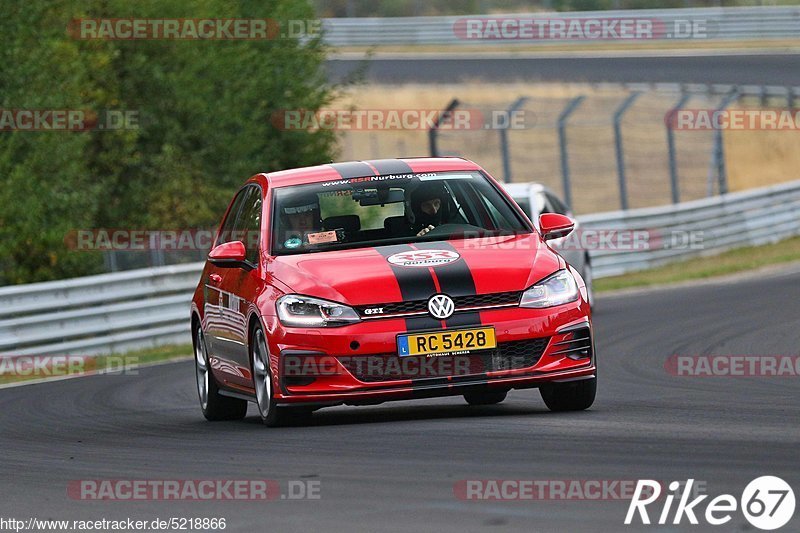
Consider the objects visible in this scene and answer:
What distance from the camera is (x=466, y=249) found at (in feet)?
31.2

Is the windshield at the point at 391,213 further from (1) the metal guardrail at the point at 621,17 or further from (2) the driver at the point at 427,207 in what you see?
(1) the metal guardrail at the point at 621,17

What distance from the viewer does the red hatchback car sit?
8992 mm

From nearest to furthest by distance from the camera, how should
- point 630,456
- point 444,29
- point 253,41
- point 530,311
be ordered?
1. point 630,456
2. point 530,311
3. point 253,41
4. point 444,29

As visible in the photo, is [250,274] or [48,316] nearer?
[250,274]

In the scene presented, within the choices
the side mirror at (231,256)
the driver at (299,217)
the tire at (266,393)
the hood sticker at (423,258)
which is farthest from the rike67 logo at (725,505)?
the side mirror at (231,256)

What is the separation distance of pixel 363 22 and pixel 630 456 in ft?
148

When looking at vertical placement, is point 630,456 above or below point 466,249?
below

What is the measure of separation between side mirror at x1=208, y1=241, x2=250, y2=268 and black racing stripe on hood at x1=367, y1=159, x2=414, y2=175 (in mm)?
1012

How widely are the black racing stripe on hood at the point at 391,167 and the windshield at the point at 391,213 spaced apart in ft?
0.26

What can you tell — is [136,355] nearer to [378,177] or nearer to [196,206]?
[196,206]

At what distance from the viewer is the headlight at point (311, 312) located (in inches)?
355

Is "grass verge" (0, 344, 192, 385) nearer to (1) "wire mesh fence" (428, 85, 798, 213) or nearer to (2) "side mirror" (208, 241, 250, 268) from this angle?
(2) "side mirror" (208, 241, 250, 268)

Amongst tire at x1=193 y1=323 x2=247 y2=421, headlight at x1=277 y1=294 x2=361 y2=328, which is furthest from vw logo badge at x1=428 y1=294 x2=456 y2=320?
tire at x1=193 y1=323 x2=247 y2=421

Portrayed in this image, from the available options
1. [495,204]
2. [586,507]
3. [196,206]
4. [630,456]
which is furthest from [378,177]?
[196,206]
